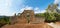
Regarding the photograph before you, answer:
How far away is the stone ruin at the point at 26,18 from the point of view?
2.29 metres

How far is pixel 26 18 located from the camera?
2303 millimetres

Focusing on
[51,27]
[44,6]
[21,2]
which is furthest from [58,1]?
[21,2]

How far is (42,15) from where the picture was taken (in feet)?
7.63

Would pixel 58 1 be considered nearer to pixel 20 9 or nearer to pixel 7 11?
pixel 20 9

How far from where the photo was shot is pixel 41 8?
232 centimetres

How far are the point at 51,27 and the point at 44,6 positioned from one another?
15.4 inches

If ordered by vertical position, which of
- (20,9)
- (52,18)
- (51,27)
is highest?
(20,9)

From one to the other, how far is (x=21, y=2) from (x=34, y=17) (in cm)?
36

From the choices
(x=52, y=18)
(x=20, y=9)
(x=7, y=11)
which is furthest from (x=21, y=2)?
(x=52, y=18)

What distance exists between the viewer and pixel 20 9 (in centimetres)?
234

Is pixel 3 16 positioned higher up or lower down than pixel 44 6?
lower down

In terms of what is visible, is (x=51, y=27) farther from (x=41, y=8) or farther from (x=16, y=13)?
(x=16, y=13)

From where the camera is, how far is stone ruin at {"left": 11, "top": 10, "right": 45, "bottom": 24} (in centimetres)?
229

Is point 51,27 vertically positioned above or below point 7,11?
below
